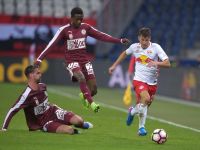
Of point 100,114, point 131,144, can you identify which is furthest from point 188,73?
point 131,144

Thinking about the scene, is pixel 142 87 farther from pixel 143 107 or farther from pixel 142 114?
pixel 142 114

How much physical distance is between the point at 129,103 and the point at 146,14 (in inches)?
488

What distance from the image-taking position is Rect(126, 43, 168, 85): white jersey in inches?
550

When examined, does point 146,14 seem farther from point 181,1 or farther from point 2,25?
point 2,25

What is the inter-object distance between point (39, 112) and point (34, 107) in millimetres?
127

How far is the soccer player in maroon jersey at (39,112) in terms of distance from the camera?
1330 cm

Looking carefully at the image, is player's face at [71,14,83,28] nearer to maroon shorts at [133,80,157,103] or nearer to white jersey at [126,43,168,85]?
white jersey at [126,43,168,85]

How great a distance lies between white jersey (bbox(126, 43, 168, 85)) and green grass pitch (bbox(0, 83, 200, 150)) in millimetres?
1060

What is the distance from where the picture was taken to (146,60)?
45.9 ft

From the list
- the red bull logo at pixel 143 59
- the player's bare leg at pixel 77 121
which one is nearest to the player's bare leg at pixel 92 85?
the red bull logo at pixel 143 59

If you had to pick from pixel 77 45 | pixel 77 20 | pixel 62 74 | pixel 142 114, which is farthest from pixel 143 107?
pixel 62 74

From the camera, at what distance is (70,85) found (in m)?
32.8

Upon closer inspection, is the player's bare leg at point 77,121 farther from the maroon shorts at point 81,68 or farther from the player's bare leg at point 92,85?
the player's bare leg at point 92,85

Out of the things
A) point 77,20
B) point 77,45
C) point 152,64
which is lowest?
point 152,64
